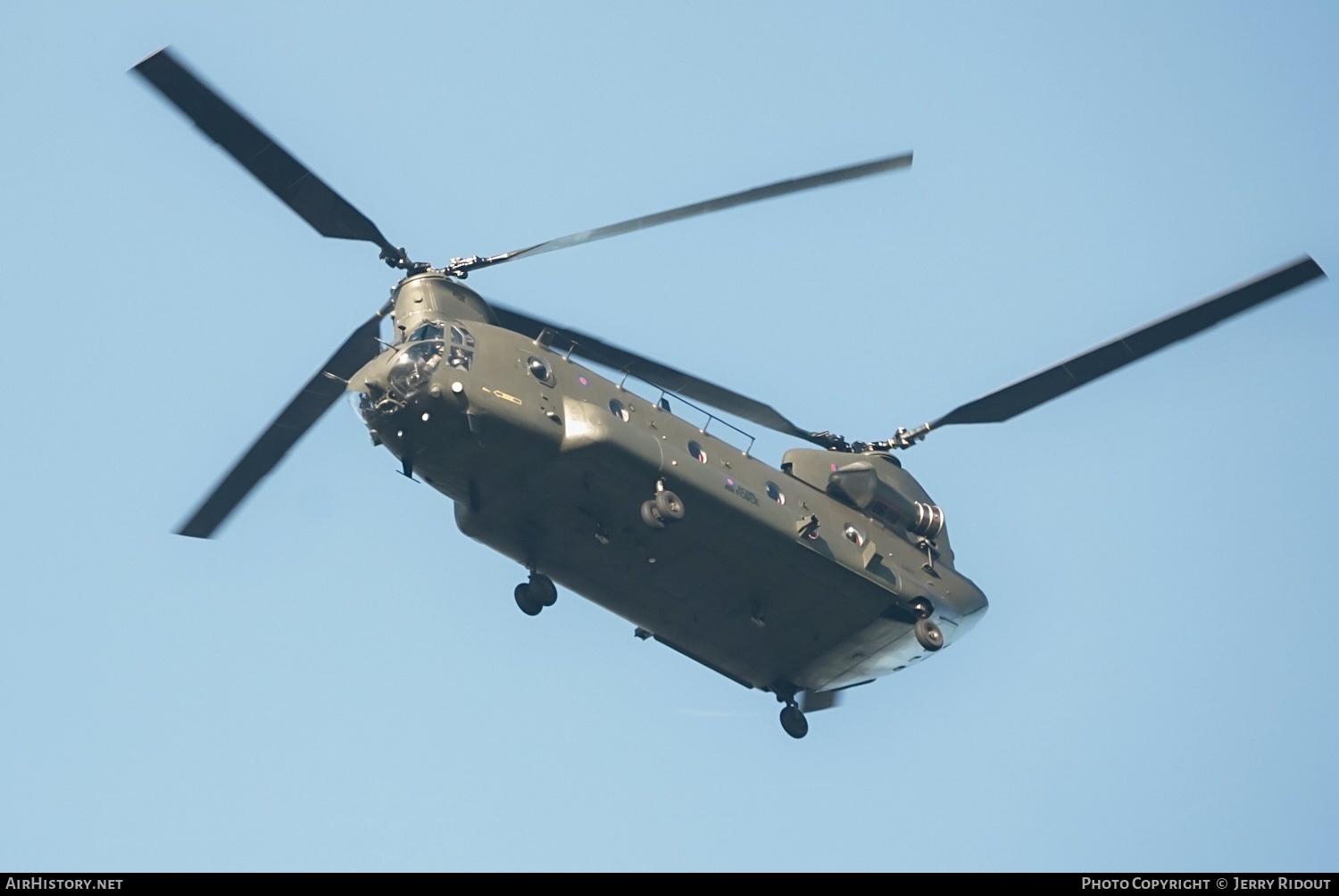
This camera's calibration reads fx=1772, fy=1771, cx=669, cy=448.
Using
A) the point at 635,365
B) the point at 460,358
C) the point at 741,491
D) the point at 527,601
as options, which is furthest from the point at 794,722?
the point at 460,358

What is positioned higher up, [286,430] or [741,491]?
[741,491]

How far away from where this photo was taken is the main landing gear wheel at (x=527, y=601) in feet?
101

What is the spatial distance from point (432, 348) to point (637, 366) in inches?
189

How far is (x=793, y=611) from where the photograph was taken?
107 feet

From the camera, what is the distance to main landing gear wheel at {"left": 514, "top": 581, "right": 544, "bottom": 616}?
3077 cm

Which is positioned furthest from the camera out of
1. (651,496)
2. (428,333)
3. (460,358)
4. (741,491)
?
(741,491)

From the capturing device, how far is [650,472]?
29719 millimetres

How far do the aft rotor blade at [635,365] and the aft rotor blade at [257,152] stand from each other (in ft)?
10.6

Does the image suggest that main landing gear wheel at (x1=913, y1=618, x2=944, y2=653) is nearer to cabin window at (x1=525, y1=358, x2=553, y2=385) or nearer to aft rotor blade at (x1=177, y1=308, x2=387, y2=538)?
cabin window at (x1=525, y1=358, x2=553, y2=385)

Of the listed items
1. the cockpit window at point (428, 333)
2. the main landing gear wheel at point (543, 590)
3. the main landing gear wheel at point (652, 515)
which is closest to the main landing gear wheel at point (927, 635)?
the main landing gear wheel at point (652, 515)

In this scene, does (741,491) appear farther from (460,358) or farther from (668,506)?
(460,358)

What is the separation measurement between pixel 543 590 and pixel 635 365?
442 cm

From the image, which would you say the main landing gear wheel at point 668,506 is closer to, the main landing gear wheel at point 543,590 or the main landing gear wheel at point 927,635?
the main landing gear wheel at point 543,590
